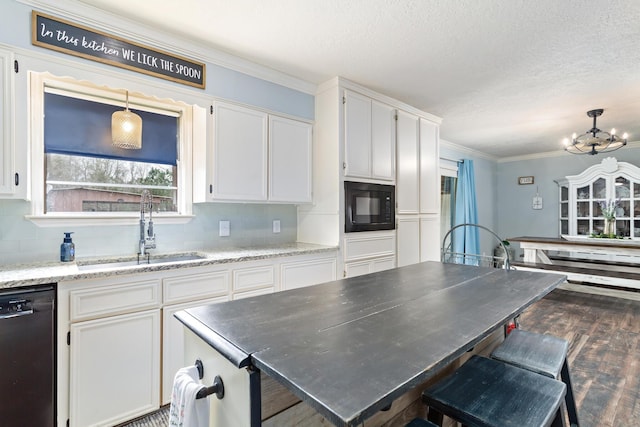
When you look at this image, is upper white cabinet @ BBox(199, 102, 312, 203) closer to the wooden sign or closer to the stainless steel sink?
the wooden sign

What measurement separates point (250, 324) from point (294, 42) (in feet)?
6.85

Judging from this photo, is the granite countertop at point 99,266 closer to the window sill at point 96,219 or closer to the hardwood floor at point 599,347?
the window sill at point 96,219

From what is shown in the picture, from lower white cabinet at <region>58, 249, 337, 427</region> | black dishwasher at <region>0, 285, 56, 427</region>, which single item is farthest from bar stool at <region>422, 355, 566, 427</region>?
black dishwasher at <region>0, 285, 56, 427</region>

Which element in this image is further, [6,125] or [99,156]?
[99,156]

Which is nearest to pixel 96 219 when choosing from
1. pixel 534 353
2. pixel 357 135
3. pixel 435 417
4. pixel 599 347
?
pixel 357 135

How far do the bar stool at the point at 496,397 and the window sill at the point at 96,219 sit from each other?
2.18 m

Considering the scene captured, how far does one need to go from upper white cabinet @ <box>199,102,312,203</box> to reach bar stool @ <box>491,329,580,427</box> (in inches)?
78.7

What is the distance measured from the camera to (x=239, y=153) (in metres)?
2.61

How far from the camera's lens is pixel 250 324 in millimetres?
1076

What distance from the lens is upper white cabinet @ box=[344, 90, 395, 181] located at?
9.86 ft

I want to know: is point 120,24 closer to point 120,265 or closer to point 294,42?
point 294,42

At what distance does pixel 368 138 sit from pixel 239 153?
1.31 m

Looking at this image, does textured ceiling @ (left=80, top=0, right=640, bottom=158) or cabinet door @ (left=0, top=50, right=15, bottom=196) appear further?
textured ceiling @ (left=80, top=0, right=640, bottom=158)

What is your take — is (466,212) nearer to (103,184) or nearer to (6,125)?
(103,184)
